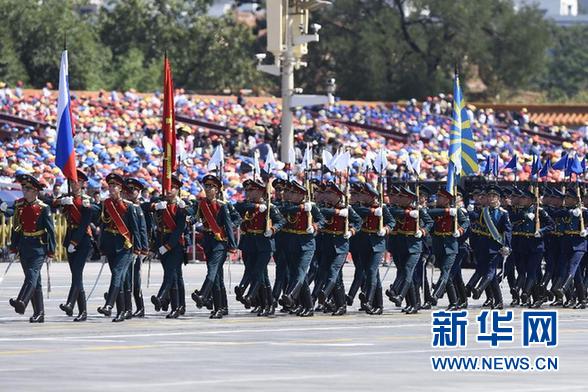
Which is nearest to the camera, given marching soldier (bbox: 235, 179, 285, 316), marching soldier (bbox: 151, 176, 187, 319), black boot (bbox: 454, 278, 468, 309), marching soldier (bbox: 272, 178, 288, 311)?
marching soldier (bbox: 151, 176, 187, 319)

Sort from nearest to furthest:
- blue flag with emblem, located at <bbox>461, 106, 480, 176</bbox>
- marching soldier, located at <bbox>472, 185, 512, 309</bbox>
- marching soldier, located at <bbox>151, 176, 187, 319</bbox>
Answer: marching soldier, located at <bbox>151, 176, 187, 319</bbox>, marching soldier, located at <bbox>472, 185, 512, 309</bbox>, blue flag with emblem, located at <bbox>461, 106, 480, 176</bbox>

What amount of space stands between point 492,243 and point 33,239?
6697 mm

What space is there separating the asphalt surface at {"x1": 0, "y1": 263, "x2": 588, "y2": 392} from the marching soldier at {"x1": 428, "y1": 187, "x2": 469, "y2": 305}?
29.5 inches

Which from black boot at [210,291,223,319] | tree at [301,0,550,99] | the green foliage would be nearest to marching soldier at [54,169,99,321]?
black boot at [210,291,223,319]

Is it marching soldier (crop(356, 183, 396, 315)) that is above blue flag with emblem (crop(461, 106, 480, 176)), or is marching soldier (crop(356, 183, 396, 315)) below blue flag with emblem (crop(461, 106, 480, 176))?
below

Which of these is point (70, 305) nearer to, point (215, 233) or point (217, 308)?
point (217, 308)

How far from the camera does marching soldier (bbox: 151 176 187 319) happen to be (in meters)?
24.2

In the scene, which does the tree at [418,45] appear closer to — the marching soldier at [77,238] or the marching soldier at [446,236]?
the marching soldier at [446,236]

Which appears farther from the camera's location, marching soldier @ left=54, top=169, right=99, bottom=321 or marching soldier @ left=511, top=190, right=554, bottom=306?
marching soldier @ left=511, top=190, right=554, bottom=306

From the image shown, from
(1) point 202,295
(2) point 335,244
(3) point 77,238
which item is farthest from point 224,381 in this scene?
(2) point 335,244

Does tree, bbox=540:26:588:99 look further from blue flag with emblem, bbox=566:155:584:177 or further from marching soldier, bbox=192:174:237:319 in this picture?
marching soldier, bbox=192:174:237:319

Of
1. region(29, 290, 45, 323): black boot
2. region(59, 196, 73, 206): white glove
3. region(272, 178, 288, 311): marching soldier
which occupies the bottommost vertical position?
region(29, 290, 45, 323): black boot

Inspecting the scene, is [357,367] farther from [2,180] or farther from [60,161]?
[2,180]

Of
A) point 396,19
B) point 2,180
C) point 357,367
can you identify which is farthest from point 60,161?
point 396,19
